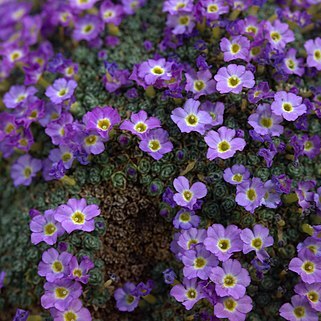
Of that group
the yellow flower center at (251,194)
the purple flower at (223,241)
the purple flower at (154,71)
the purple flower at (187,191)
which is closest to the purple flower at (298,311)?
the purple flower at (223,241)

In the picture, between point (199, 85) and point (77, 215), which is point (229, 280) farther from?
point (199, 85)

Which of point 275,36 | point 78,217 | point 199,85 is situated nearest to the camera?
point 78,217

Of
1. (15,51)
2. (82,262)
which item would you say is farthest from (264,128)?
(15,51)

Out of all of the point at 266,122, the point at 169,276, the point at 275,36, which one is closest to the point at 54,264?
the point at 169,276

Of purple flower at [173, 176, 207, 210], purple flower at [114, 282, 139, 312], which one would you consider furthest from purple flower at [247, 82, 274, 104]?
purple flower at [114, 282, 139, 312]

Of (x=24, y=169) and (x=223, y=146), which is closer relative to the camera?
(x=223, y=146)

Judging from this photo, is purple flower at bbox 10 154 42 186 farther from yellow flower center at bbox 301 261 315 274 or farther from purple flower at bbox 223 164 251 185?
yellow flower center at bbox 301 261 315 274

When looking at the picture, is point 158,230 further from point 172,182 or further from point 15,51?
point 15,51
